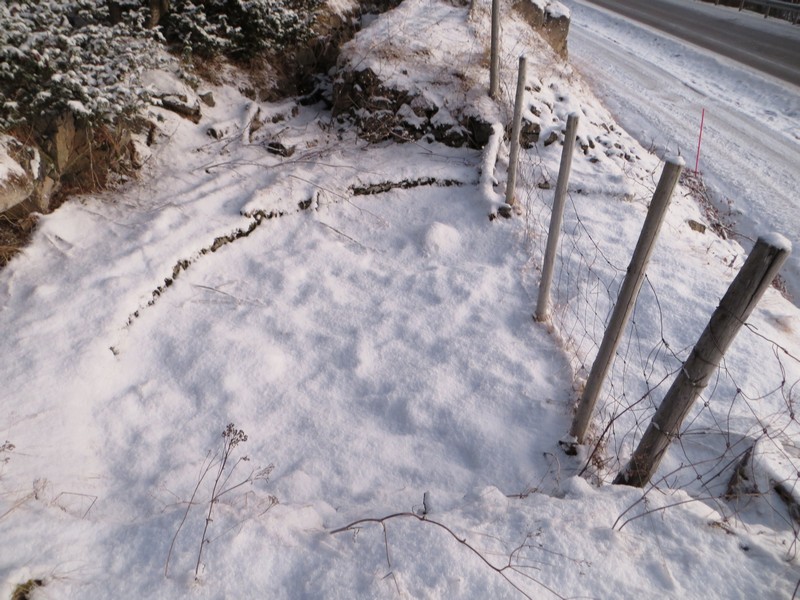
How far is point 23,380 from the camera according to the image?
2.96m

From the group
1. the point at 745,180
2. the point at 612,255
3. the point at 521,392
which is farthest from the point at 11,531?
the point at 745,180

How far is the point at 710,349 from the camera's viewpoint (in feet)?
6.90

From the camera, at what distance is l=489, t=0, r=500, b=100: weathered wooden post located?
222 inches

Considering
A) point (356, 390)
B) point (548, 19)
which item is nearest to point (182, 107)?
point (356, 390)

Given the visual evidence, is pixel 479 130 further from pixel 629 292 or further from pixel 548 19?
pixel 548 19

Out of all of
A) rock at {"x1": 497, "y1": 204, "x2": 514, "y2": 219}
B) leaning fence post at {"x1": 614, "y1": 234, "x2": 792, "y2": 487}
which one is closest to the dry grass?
rock at {"x1": 497, "y1": 204, "x2": 514, "y2": 219}

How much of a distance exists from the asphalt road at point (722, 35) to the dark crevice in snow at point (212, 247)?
1342 centimetres

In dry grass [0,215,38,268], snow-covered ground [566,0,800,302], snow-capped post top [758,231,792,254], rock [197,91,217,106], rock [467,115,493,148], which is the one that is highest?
snow-capped post top [758,231,792,254]

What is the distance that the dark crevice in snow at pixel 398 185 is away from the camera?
5.22m

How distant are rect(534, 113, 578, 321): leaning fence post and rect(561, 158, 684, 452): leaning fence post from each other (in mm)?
1012

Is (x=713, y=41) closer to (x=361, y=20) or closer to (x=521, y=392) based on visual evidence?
(x=361, y=20)

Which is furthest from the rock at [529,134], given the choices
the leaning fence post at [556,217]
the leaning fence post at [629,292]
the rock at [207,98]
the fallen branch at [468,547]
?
the fallen branch at [468,547]

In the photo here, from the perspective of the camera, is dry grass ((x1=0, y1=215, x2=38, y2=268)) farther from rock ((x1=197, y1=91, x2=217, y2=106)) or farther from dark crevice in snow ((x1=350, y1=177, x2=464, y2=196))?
dark crevice in snow ((x1=350, y1=177, x2=464, y2=196))

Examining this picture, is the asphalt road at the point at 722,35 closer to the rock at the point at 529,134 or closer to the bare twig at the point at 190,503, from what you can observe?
the rock at the point at 529,134
